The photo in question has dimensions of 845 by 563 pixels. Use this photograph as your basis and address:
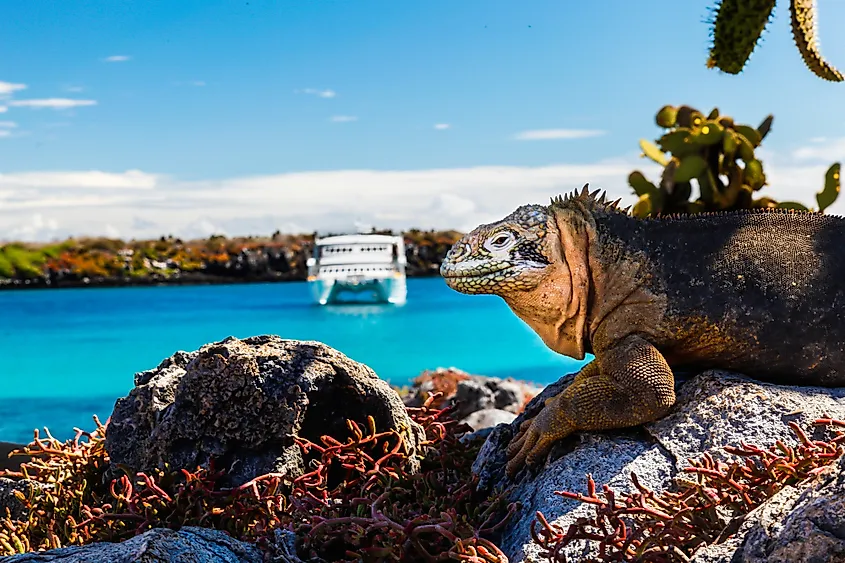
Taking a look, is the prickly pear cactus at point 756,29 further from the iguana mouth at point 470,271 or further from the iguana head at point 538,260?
the iguana mouth at point 470,271

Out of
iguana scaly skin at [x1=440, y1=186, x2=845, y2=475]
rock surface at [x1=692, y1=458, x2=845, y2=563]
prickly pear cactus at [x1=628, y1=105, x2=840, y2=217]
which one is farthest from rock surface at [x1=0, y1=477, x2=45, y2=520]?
prickly pear cactus at [x1=628, y1=105, x2=840, y2=217]

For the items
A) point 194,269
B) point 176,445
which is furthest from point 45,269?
point 176,445

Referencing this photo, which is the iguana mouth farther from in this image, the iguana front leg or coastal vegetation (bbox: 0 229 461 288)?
coastal vegetation (bbox: 0 229 461 288)

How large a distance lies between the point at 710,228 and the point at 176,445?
2297mm

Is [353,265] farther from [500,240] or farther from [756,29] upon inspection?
[500,240]

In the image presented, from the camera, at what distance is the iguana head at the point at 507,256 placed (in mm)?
3074

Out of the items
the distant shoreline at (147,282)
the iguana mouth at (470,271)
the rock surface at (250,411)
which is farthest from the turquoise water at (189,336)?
the iguana mouth at (470,271)

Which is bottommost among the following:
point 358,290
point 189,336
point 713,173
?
point 189,336

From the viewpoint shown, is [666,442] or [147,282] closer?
[666,442]

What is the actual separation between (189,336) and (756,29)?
110ft

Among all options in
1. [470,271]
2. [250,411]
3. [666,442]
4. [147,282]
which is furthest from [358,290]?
[666,442]

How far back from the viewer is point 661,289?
3.11 meters

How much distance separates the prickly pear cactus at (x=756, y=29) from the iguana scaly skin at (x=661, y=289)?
503 cm

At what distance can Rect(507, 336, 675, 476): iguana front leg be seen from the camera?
291cm
